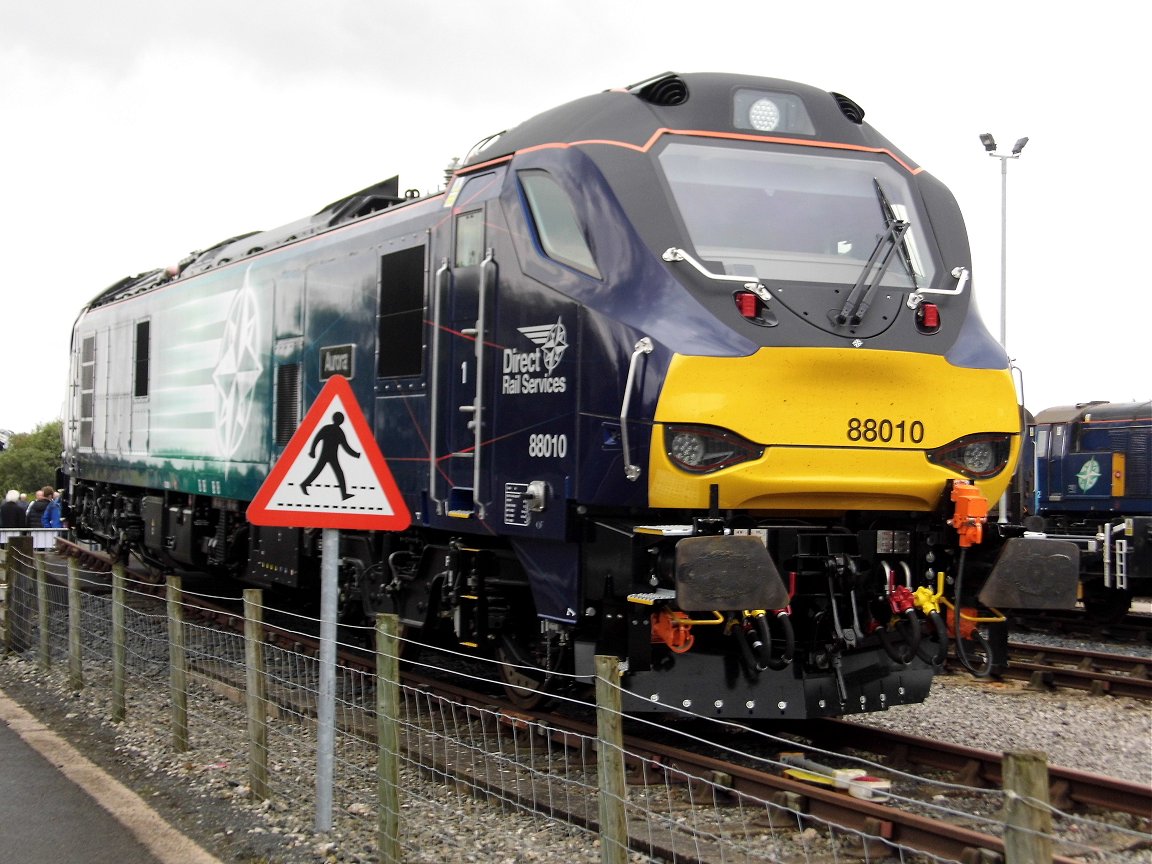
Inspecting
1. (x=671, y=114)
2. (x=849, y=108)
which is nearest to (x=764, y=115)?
(x=671, y=114)

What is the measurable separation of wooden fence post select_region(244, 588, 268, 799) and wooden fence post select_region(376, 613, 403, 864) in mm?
1305

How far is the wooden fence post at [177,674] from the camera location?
26.7ft

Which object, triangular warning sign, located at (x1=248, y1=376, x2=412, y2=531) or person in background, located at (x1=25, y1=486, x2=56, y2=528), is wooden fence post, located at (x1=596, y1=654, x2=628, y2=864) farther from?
person in background, located at (x1=25, y1=486, x2=56, y2=528)

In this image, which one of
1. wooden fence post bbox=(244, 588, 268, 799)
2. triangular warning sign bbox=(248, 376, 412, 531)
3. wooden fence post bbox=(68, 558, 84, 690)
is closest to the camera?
triangular warning sign bbox=(248, 376, 412, 531)

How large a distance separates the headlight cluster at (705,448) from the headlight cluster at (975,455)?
→ 1.17 metres

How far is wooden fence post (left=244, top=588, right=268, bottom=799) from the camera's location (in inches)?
275

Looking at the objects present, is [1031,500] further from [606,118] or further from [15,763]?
[15,763]

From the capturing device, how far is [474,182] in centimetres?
835

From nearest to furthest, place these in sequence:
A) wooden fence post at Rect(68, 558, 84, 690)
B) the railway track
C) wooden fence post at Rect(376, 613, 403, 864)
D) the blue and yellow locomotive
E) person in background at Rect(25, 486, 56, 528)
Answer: wooden fence post at Rect(376, 613, 403, 864)
the blue and yellow locomotive
wooden fence post at Rect(68, 558, 84, 690)
the railway track
person in background at Rect(25, 486, 56, 528)

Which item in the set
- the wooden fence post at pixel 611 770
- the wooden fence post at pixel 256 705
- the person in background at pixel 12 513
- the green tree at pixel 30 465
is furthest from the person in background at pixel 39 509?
the green tree at pixel 30 465

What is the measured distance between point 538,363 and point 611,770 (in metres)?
3.11

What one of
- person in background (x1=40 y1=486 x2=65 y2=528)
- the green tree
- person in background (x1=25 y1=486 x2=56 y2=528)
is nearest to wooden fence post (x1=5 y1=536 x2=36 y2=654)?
person in background (x1=25 y1=486 x2=56 y2=528)

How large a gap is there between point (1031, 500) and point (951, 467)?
12774 mm

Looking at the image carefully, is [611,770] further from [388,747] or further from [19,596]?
[19,596]
